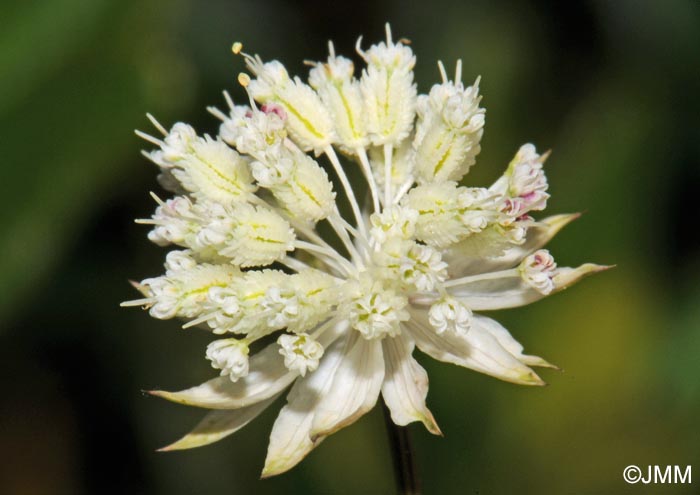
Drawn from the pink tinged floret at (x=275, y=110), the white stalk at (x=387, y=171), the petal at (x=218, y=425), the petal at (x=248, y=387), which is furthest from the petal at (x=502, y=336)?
the pink tinged floret at (x=275, y=110)

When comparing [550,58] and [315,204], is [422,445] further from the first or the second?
[550,58]

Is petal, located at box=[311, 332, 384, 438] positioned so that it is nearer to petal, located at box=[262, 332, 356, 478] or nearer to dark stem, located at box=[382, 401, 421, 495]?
petal, located at box=[262, 332, 356, 478]

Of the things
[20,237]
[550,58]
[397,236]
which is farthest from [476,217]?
[550,58]

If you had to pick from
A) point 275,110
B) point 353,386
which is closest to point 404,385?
point 353,386

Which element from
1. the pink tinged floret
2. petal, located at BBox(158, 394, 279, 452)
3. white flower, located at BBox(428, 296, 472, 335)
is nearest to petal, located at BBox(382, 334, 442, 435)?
white flower, located at BBox(428, 296, 472, 335)

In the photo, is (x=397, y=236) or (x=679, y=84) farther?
(x=679, y=84)

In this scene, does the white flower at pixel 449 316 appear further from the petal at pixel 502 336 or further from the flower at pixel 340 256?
the petal at pixel 502 336
